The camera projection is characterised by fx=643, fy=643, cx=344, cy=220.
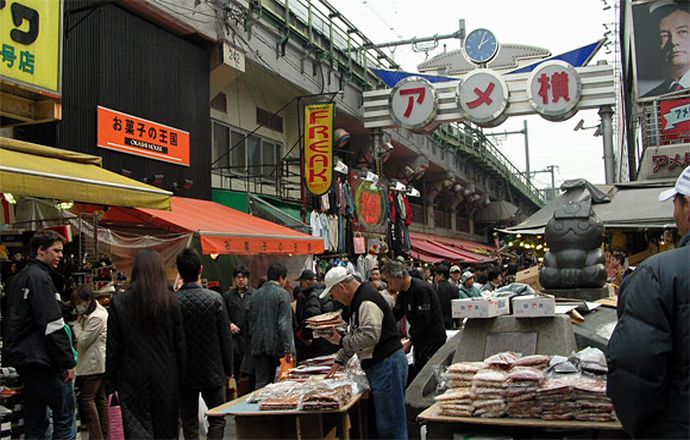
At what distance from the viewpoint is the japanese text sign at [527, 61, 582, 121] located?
1853cm

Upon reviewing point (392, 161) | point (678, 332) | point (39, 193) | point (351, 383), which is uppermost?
point (392, 161)

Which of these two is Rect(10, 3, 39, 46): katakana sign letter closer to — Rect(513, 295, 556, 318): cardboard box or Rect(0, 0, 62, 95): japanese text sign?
Rect(0, 0, 62, 95): japanese text sign

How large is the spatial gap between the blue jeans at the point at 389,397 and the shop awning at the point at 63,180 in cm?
403

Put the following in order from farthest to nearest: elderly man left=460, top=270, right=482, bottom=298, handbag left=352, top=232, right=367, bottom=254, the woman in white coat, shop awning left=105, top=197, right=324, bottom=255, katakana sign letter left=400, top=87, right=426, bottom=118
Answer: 1. katakana sign letter left=400, top=87, right=426, bottom=118
2. handbag left=352, top=232, right=367, bottom=254
3. elderly man left=460, top=270, right=482, bottom=298
4. shop awning left=105, top=197, right=324, bottom=255
5. the woman in white coat

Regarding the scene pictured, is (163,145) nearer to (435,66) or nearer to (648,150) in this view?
(648,150)

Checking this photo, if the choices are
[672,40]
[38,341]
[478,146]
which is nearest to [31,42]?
[38,341]

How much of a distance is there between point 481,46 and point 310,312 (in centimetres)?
1482

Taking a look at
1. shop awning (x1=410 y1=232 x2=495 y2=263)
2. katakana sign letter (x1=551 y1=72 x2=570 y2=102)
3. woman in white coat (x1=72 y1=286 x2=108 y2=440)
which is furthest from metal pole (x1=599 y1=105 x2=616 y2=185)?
woman in white coat (x1=72 y1=286 x2=108 y2=440)

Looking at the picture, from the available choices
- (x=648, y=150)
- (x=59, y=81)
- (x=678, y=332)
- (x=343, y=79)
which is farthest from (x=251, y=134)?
(x=678, y=332)

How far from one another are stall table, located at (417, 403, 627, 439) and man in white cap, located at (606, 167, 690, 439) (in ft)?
4.51

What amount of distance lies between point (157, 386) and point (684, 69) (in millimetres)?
17610

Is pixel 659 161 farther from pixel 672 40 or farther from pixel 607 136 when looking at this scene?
pixel 672 40

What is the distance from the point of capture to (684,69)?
17.8 m

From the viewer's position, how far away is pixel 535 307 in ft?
18.6
